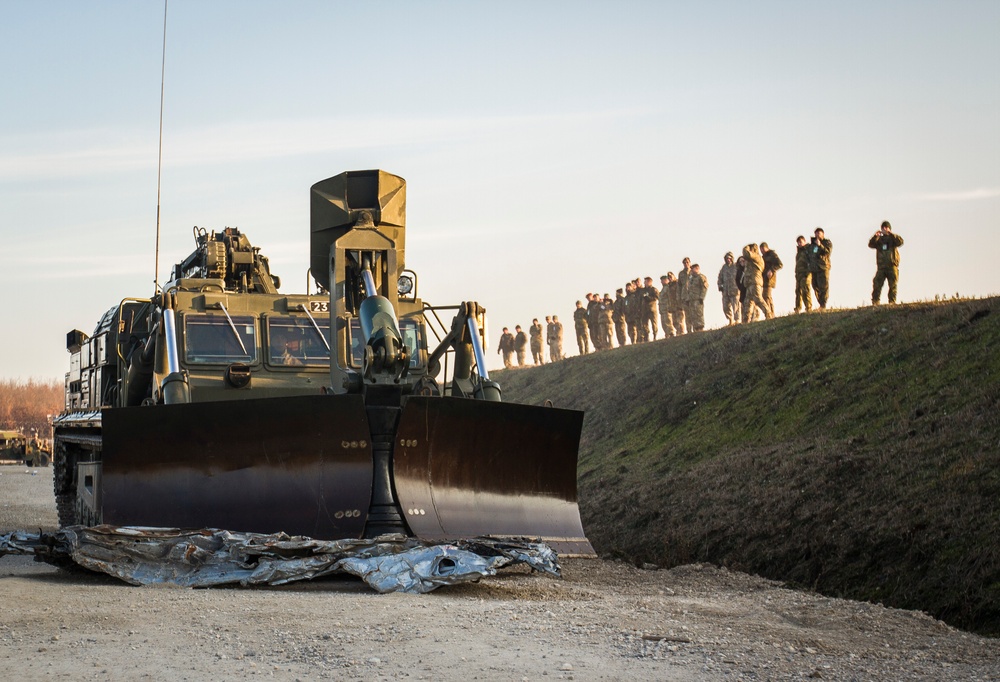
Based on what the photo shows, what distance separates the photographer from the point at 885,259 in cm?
2219

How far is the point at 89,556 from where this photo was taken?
9.14 m

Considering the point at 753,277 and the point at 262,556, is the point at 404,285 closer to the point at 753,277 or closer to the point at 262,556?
the point at 262,556

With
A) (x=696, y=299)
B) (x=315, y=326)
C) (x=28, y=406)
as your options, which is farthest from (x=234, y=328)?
(x=28, y=406)

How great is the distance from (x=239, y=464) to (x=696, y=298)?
20262 mm

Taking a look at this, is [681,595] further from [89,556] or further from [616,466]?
[616,466]

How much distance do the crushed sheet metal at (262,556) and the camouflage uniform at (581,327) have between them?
27.0 m

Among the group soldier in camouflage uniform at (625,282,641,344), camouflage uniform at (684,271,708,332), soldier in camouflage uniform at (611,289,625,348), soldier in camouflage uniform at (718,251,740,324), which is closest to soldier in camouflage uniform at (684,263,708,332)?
camouflage uniform at (684,271,708,332)

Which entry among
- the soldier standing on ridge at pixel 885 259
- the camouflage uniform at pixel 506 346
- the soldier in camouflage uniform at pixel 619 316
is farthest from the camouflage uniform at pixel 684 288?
the camouflage uniform at pixel 506 346

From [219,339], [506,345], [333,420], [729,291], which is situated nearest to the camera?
[333,420]

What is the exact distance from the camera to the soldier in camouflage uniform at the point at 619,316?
33.5 m

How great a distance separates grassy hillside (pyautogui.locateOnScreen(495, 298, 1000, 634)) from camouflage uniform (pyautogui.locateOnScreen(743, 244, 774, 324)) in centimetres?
309

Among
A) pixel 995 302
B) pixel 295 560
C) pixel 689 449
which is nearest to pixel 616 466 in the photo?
pixel 689 449

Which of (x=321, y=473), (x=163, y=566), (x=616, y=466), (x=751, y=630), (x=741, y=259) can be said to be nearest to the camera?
(x=751, y=630)

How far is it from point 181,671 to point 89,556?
355 centimetres
